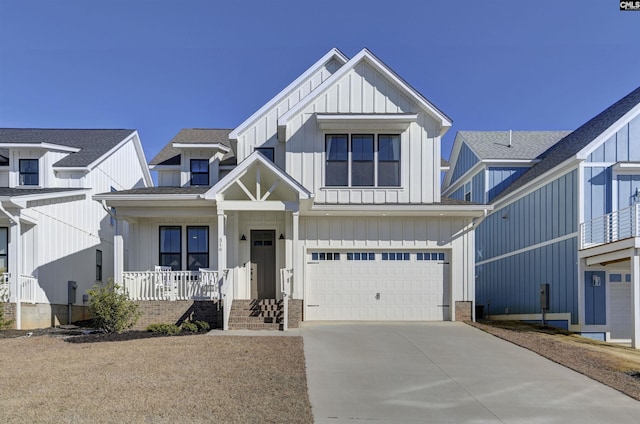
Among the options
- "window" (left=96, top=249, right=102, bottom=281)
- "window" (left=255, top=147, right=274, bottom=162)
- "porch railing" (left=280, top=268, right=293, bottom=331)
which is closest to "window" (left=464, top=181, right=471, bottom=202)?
"window" (left=255, top=147, right=274, bottom=162)

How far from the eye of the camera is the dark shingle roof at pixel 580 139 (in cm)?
1823

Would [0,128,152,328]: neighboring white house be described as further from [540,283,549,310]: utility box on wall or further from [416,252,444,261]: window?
[540,283,549,310]: utility box on wall

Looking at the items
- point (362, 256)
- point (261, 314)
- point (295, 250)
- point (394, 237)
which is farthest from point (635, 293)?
point (261, 314)

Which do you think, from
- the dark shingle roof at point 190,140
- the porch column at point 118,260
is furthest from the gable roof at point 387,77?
the porch column at point 118,260

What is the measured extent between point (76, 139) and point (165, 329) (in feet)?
41.6

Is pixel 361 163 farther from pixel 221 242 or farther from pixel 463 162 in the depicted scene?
pixel 463 162

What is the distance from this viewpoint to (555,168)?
61.4 ft

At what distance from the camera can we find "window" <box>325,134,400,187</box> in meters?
18.3

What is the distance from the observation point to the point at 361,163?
1833 cm

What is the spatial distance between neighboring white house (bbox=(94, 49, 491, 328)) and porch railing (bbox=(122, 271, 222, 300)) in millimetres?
694

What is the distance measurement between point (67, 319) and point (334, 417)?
14719 mm

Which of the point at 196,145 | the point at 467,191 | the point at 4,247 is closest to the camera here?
the point at 4,247

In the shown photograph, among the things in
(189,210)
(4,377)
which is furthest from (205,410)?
(189,210)

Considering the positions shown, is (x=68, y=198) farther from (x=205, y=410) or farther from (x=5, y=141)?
(x=205, y=410)
